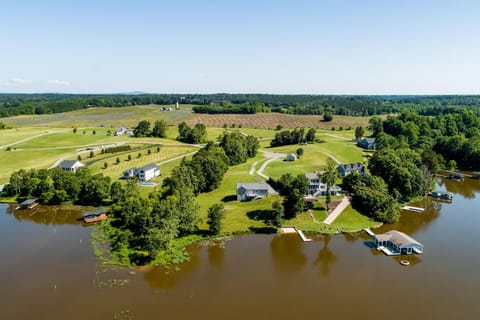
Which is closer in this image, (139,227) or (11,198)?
(139,227)

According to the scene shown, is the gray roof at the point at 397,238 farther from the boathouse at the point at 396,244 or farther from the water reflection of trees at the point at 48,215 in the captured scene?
the water reflection of trees at the point at 48,215

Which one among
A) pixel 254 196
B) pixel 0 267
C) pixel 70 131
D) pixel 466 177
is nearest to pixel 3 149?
pixel 70 131

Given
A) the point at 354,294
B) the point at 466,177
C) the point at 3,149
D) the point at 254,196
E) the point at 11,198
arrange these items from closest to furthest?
the point at 354,294
the point at 254,196
the point at 11,198
the point at 466,177
the point at 3,149

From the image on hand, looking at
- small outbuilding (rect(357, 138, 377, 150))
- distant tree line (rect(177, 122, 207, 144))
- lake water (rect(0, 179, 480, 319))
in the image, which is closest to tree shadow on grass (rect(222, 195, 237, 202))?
lake water (rect(0, 179, 480, 319))

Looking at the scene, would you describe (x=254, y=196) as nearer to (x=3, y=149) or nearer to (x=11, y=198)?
(x=11, y=198)

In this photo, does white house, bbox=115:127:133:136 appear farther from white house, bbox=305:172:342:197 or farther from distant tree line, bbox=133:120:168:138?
white house, bbox=305:172:342:197

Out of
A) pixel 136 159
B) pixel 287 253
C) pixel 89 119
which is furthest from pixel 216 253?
pixel 89 119

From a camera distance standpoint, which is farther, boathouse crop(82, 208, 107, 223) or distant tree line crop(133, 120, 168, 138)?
distant tree line crop(133, 120, 168, 138)
